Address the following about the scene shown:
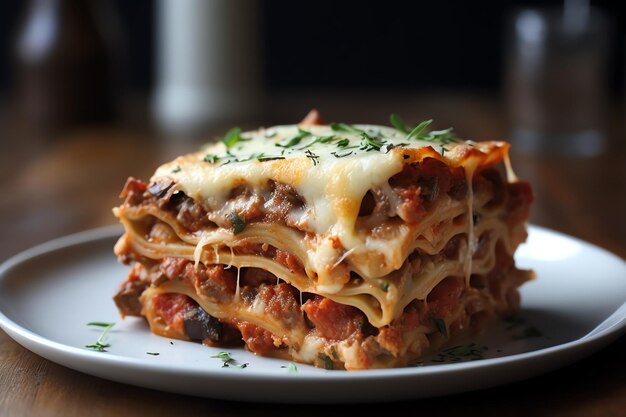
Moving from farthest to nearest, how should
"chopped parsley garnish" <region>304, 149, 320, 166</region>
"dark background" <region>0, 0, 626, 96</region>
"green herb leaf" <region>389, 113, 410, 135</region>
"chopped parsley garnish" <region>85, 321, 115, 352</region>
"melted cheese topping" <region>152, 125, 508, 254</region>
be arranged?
"dark background" <region>0, 0, 626, 96</region>, "green herb leaf" <region>389, 113, 410, 135</region>, "chopped parsley garnish" <region>85, 321, 115, 352</region>, "chopped parsley garnish" <region>304, 149, 320, 166</region>, "melted cheese topping" <region>152, 125, 508, 254</region>

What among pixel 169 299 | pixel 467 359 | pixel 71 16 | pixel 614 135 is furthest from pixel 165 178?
pixel 614 135

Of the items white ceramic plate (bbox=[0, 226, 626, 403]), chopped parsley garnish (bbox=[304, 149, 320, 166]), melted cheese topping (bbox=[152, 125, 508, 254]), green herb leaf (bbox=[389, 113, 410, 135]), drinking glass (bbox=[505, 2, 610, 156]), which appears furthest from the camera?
drinking glass (bbox=[505, 2, 610, 156])

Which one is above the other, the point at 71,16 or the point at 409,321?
the point at 71,16

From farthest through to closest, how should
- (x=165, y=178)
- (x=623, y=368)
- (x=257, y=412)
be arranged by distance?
(x=165, y=178) < (x=623, y=368) < (x=257, y=412)

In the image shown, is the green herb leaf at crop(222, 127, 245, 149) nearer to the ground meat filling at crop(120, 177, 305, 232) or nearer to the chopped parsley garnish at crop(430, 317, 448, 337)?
the ground meat filling at crop(120, 177, 305, 232)

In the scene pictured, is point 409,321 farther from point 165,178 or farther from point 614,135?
point 614,135

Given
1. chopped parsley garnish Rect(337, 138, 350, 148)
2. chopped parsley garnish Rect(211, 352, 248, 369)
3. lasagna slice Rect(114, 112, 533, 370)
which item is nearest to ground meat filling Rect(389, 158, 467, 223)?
lasagna slice Rect(114, 112, 533, 370)

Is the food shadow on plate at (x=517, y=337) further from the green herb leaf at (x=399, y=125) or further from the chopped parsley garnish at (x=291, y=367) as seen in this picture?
the green herb leaf at (x=399, y=125)
